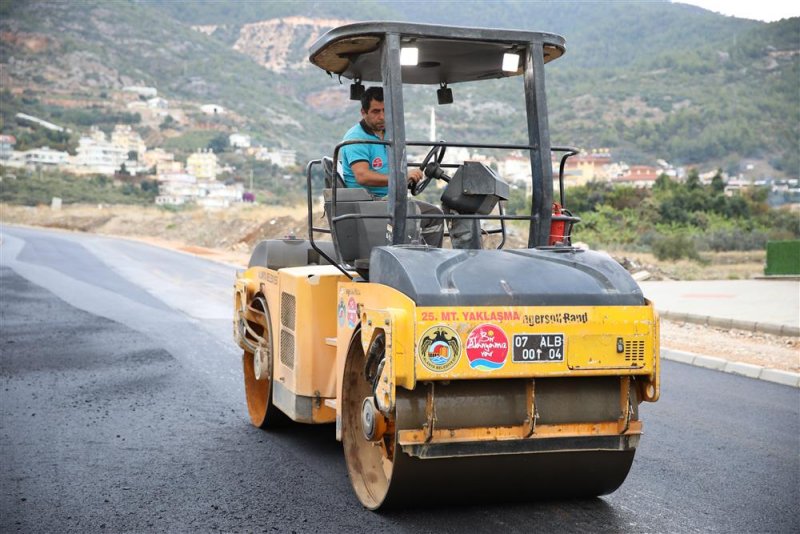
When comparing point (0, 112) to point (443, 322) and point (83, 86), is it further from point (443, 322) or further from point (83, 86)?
point (443, 322)

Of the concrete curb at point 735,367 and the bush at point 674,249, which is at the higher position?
the concrete curb at point 735,367

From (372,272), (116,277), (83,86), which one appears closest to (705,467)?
(372,272)

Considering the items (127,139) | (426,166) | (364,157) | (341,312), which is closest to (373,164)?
(364,157)

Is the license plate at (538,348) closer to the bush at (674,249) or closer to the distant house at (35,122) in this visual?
the bush at (674,249)

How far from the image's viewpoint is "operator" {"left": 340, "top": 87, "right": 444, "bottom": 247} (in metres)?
5.90

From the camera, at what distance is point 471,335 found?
4465 millimetres

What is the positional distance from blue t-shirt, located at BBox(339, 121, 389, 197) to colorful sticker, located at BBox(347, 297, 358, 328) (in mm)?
984

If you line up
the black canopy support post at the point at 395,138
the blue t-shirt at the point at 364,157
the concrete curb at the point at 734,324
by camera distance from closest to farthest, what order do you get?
the black canopy support post at the point at 395,138
the blue t-shirt at the point at 364,157
the concrete curb at the point at 734,324

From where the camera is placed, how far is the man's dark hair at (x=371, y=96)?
20.2 ft

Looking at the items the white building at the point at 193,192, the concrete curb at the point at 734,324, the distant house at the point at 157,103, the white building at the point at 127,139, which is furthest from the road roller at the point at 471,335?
the distant house at the point at 157,103

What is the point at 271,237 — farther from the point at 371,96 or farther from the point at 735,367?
the point at 371,96

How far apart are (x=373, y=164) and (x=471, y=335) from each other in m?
1.91

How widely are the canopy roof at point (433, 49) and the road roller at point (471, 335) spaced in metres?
0.02

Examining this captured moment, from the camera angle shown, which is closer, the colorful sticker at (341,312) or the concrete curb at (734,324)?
the colorful sticker at (341,312)
